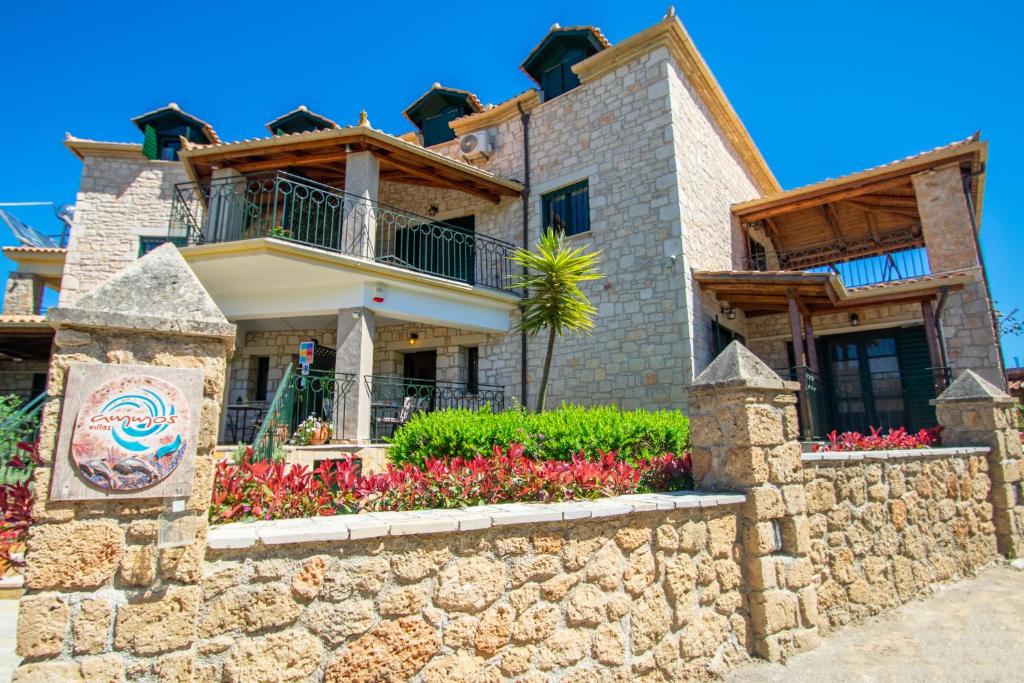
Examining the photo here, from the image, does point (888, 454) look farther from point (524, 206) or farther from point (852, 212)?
point (852, 212)

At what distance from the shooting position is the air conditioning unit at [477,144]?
12852 mm

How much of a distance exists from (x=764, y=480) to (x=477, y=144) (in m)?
10.9

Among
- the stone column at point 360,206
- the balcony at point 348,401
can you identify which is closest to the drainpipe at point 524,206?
the balcony at point 348,401

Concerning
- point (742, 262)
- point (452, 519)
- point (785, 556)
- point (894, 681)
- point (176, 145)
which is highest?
point (176, 145)

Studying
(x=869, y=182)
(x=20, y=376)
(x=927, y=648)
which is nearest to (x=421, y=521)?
(x=927, y=648)

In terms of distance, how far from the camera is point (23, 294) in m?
15.2

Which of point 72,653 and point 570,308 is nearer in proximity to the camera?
point 72,653

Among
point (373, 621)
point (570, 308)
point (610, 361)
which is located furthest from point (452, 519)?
point (610, 361)

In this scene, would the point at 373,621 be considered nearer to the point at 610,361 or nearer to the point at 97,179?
the point at 610,361

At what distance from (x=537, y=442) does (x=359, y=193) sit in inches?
255

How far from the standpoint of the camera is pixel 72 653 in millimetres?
2102

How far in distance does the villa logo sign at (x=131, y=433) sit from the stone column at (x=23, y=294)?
17.5 metres

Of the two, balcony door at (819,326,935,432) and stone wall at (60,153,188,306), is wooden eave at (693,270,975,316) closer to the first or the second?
balcony door at (819,326,935,432)

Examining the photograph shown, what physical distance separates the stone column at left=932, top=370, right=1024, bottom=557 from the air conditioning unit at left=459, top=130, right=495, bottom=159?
10184 millimetres
